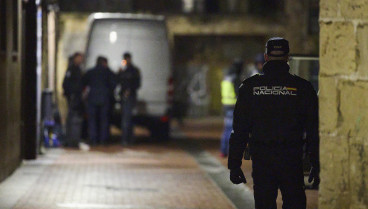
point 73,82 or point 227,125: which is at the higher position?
point 73,82

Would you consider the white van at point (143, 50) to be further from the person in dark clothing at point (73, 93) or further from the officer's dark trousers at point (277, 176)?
the officer's dark trousers at point (277, 176)

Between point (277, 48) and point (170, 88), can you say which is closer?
point (277, 48)

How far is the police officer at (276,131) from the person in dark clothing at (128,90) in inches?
500

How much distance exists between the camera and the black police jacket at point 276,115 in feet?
22.4

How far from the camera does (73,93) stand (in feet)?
64.1

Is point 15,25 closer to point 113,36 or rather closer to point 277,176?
point 113,36

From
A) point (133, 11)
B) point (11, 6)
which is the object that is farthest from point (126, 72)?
point (133, 11)

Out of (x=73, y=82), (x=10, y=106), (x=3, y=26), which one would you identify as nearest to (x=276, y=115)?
(x=3, y=26)

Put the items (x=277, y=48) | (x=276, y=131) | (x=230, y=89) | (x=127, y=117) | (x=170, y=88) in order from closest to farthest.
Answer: (x=276, y=131), (x=277, y=48), (x=230, y=89), (x=127, y=117), (x=170, y=88)

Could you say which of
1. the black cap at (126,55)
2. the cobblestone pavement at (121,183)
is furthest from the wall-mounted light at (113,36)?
the cobblestone pavement at (121,183)

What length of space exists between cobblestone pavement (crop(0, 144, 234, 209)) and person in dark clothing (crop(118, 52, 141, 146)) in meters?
1.78

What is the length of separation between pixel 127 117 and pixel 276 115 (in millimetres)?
13372

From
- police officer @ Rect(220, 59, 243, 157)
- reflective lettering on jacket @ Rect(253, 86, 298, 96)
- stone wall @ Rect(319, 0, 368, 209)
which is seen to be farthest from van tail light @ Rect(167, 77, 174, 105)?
stone wall @ Rect(319, 0, 368, 209)

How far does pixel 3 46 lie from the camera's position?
13.4 m
